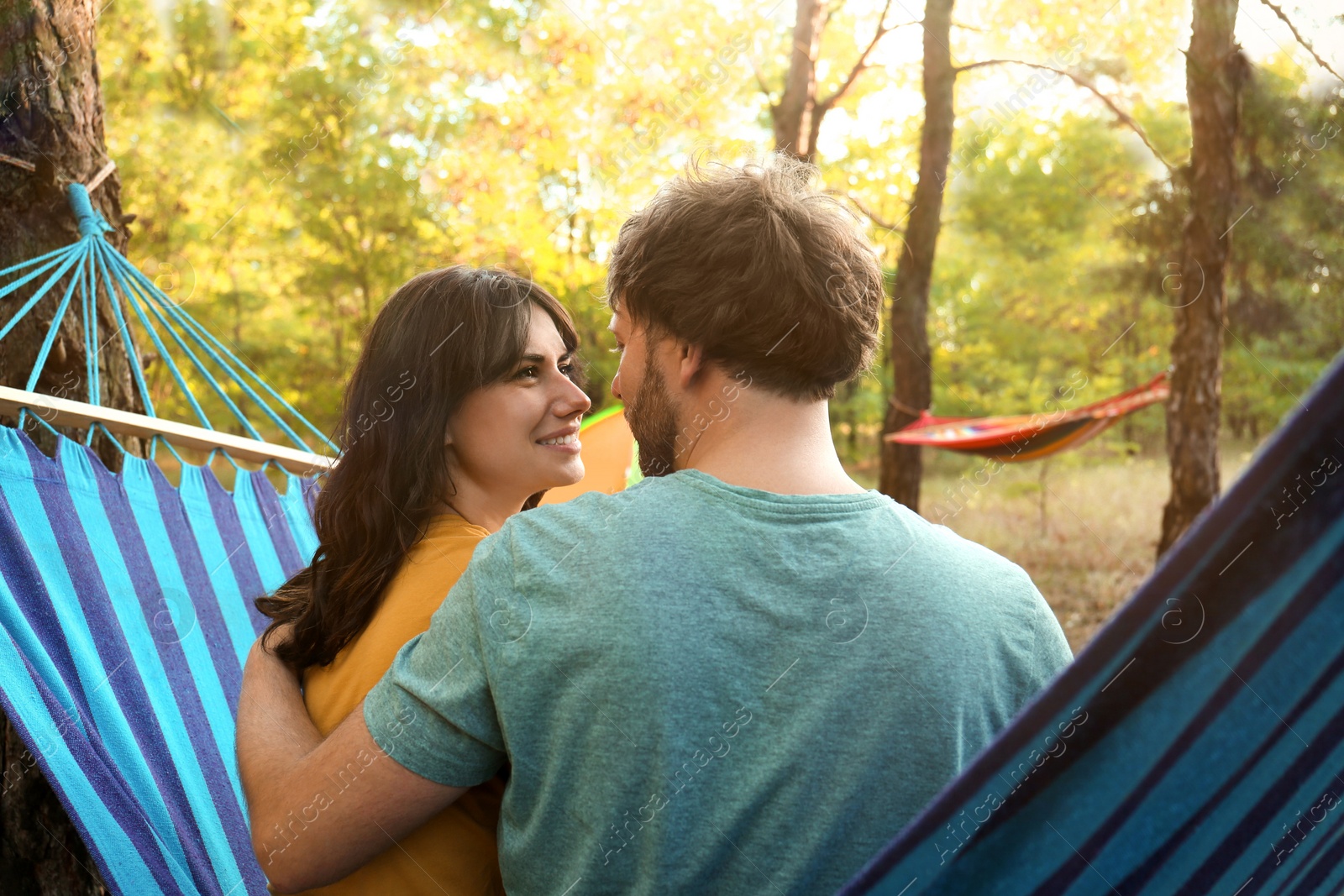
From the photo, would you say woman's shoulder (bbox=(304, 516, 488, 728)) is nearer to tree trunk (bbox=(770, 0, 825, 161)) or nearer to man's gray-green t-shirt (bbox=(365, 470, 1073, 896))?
man's gray-green t-shirt (bbox=(365, 470, 1073, 896))

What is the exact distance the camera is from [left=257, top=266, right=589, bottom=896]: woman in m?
1.25

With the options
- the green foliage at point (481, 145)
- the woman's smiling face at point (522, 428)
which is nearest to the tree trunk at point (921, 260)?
the woman's smiling face at point (522, 428)

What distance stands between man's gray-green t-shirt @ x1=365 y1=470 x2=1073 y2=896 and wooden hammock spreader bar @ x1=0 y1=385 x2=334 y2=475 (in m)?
1.00

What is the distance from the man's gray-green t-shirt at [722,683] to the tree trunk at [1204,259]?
14.7ft

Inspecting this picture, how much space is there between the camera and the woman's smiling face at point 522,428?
1535mm

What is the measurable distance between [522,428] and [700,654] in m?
0.75

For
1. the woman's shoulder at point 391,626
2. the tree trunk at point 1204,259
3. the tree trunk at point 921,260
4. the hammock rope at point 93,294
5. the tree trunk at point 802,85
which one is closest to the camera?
the woman's shoulder at point 391,626

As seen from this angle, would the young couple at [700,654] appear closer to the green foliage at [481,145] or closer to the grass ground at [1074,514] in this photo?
the grass ground at [1074,514]

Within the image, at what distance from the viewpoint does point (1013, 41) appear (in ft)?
36.1

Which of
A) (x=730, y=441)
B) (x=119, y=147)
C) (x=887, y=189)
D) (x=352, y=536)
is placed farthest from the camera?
(x=887, y=189)

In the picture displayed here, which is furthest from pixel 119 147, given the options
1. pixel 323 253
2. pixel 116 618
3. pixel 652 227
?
pixel 652 227

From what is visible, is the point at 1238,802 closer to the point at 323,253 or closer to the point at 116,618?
the point at 116,618

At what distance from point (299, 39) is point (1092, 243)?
10241 millimetres

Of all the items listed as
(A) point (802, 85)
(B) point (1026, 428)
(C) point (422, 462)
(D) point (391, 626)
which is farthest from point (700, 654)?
(A) point (802, 85)
